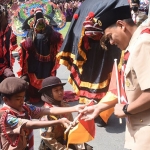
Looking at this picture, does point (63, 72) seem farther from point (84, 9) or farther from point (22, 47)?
point (84, 9)

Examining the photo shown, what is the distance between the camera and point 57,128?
2869 millimetres

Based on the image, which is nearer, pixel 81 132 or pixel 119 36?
pixel 119 36

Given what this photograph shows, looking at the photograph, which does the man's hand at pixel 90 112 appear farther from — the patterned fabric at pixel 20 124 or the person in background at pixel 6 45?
the person in background at pixel 6 45

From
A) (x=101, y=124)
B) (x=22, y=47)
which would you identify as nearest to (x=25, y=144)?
(x=101, y=124)

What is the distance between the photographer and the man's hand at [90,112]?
95.7 inches

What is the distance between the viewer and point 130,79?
196 cm

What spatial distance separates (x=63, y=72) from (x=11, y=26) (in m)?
2.37

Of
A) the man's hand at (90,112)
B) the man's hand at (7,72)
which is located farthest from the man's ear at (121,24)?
the man's hand at (7,72)

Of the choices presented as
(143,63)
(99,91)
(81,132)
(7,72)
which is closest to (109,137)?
(99,91)

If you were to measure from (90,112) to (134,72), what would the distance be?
682mm

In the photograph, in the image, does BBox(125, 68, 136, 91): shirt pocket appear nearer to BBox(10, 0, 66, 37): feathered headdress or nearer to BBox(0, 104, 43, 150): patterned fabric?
BBox(0, 104, 43, 150): patterned fabric

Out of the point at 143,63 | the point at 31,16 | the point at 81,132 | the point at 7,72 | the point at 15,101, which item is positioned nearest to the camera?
the point at 143,63

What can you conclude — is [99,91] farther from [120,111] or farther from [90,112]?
[120,111]

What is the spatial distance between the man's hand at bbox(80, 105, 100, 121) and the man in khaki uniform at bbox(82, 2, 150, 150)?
1.14 ft
